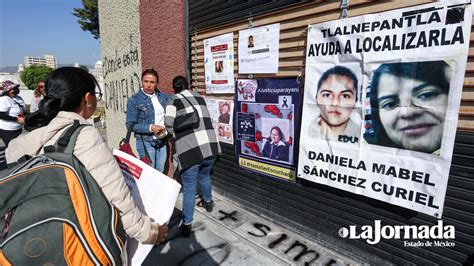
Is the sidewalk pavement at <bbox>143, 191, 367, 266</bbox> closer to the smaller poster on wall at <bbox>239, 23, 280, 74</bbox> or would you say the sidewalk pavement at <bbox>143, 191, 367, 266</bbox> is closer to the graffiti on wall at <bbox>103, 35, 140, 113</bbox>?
the smaller poster on wall at <bbox>239, 23, 280, 74</bbox>

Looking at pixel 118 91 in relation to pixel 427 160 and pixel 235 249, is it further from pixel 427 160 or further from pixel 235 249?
pixel 427 160

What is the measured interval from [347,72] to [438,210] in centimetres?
135

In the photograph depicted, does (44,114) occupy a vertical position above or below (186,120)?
above

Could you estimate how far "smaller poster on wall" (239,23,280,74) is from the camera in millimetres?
3227

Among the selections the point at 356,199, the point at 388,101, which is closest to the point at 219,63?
the point at 388,101

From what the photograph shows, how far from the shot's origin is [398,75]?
7.57ft

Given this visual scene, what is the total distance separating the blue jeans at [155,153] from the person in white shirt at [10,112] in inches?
103

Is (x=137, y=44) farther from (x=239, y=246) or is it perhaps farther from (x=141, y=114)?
(x=239, y=246)

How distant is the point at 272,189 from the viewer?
3.58 metres

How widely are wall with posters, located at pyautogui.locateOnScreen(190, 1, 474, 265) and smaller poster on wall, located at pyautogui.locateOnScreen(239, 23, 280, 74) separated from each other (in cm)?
7

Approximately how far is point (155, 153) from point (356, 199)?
2.67 m

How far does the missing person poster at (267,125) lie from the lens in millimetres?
3170

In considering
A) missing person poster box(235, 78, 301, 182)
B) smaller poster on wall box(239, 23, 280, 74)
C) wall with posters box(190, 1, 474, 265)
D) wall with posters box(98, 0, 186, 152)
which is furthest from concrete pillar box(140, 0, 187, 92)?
missing person poster box(235, 78, 301, 182)

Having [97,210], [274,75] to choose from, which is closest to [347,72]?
[274,75]
